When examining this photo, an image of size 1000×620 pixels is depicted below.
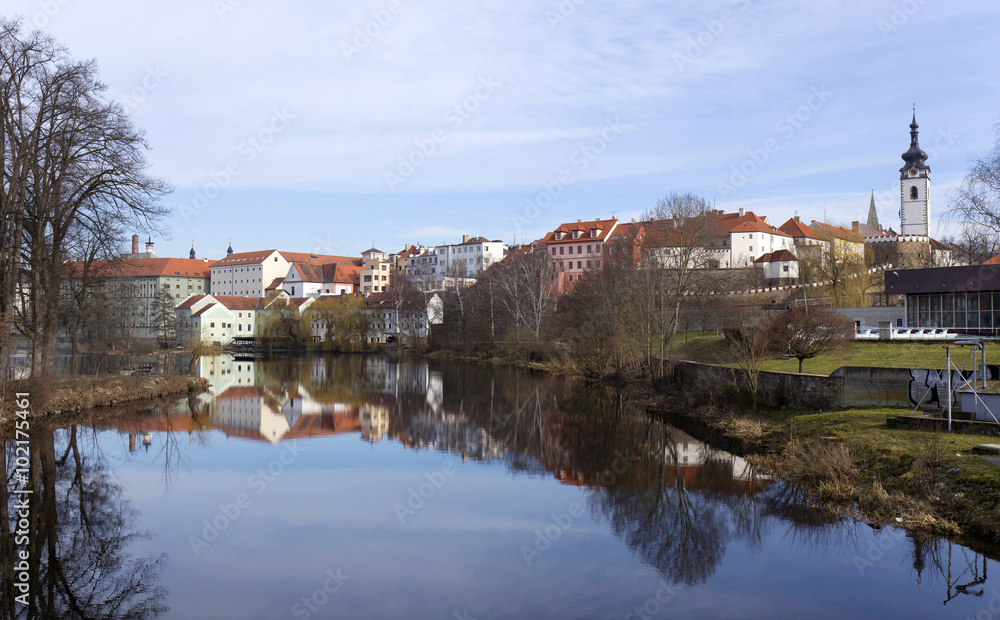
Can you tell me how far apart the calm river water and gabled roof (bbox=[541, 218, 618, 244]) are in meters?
67.2

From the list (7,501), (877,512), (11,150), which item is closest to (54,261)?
(11,150)

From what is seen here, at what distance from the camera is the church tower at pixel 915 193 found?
328ft

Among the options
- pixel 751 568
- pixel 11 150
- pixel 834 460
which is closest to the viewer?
pixel 751 568

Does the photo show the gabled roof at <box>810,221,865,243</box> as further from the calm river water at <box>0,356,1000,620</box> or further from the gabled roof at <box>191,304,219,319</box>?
the gabled roof at <box>191,304,219,319</box>

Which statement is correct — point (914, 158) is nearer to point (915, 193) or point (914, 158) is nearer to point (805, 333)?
point (915, 193)

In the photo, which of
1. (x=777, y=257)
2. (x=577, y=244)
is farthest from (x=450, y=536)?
(x=577, y=244)

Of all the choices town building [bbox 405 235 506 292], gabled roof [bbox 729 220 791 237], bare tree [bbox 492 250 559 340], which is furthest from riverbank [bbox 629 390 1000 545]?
town building [bbox 405 235 506 292]

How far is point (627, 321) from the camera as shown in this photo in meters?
36.3

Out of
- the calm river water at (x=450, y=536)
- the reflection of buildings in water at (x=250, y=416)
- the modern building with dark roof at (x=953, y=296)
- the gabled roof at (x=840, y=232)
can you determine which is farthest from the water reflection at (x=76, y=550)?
the gabled roof at (x=840, y=232)

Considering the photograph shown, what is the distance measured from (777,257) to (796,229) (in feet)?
52.1

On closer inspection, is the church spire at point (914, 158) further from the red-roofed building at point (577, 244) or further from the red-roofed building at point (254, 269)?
the red-roofed building at point (254, 269)

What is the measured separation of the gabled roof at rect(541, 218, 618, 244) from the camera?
8869 centimetres

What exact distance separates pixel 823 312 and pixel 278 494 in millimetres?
22957

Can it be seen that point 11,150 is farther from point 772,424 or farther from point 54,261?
point 772,424
